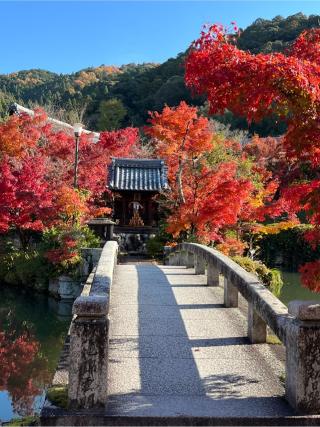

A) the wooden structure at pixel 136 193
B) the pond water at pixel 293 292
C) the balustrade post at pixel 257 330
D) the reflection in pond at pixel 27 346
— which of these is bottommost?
the reflection in pond at pixel 27 346

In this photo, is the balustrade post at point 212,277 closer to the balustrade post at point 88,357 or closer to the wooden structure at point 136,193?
the balustrade post at point 88,357

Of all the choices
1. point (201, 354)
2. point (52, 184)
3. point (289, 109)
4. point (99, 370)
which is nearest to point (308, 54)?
point (289, 109)

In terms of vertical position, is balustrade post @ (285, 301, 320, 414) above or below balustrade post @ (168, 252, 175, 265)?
above

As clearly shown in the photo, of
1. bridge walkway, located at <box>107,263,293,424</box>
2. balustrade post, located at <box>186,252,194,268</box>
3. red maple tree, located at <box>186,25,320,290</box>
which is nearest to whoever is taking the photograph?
bridge walkway, located at <box>107,263,293,424</box>

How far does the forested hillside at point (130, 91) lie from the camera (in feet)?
166

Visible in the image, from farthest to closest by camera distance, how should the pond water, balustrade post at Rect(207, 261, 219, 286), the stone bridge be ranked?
the pond water → balustrade post at Rect(207, 261, 219, 286) → the stone bridge

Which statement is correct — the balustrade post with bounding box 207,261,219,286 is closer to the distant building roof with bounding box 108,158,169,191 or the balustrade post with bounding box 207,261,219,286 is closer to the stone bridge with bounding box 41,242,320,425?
the stone bridge with bounding box 41,242,320,425

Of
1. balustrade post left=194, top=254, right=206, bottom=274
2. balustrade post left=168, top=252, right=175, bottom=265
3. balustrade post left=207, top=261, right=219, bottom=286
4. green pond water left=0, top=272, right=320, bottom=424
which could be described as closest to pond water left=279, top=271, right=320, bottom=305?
green pond water left=0, top=272, right=320, bottom=424

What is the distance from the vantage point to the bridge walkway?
378cm

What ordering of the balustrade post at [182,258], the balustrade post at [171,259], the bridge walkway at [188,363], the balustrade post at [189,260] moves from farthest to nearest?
Answer: the balustrade post at [171,259] → the balustrade post at [182,258] → the balustrade post at [189,260] → the bridge walkway at [188,363]

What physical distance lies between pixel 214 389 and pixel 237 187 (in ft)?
38.7

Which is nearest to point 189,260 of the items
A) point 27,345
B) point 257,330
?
point 27,345

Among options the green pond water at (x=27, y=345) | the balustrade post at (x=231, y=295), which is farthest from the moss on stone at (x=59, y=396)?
the green pond water at (x=27, y=345)

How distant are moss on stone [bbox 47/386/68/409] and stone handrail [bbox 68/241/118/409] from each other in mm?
92
